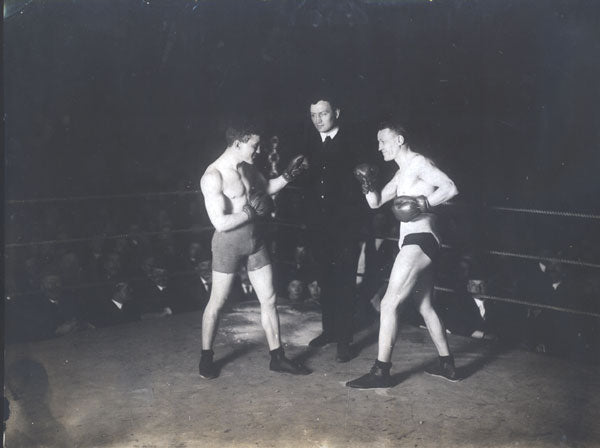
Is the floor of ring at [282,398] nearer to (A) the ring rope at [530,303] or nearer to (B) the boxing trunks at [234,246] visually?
(A) the ring rope at [530,303]

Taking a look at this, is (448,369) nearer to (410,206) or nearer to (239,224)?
(410,206)

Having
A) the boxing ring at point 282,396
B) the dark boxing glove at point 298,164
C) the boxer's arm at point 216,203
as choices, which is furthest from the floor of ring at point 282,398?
the dark boxing glove at point 298,164

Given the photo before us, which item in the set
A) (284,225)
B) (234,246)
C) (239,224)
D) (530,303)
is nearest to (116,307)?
(284,225)

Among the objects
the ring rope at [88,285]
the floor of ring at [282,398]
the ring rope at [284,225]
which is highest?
the ring rope at [284,225]

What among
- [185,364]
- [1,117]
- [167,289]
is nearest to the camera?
[1,117]

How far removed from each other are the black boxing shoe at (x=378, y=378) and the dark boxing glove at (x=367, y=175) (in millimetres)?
1153

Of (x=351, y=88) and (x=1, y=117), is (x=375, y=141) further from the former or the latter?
(x=1, y=117)

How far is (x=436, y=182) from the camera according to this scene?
150 inches

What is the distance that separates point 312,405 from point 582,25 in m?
4.84

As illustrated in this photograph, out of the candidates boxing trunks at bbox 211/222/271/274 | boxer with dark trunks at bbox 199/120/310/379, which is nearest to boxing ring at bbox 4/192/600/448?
boxer with dark trunks at bbox 199/120/310/379

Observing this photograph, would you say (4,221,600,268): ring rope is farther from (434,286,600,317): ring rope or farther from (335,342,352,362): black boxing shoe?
(335,342,352,362): black boxing shoe

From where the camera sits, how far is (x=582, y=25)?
620 cm

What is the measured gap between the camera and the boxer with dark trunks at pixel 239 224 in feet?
12.7

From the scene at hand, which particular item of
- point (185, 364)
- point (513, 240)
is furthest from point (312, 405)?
point (513, 240)
